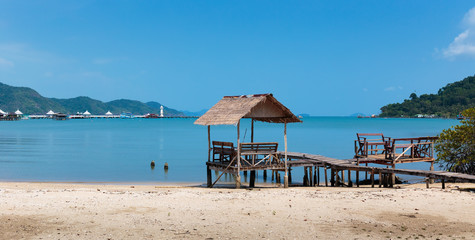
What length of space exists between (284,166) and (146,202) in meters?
8.10

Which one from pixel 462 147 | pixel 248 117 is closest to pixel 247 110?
pixel 248 117

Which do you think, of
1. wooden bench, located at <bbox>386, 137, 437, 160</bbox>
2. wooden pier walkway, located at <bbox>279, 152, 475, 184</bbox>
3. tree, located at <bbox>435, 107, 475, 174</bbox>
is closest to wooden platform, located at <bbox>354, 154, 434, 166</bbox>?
wooden bench, located at <bbox>386, 137, 437, 160</bbox>

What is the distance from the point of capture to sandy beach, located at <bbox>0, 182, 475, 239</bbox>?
9.40m

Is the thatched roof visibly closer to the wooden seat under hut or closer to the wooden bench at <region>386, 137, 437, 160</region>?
the wooden seat under hut

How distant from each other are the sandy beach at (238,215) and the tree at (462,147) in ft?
23.6

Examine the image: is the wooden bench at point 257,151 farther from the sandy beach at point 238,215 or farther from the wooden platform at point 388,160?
the wooden platform at point 388,160

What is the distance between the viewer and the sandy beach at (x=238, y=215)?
30.8 ft

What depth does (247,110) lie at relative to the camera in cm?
1748

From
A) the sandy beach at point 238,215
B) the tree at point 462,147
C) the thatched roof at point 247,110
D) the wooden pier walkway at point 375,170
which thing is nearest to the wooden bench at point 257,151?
the thatched roof at point 247,110

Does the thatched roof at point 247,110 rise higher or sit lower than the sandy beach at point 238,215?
higher

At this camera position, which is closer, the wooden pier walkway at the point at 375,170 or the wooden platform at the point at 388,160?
the wooden pier walkway at the point at 375,170

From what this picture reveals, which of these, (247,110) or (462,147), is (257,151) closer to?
(247,110)

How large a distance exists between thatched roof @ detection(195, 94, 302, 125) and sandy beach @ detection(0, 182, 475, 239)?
4.04 meters

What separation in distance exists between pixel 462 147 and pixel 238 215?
15.2 metres
